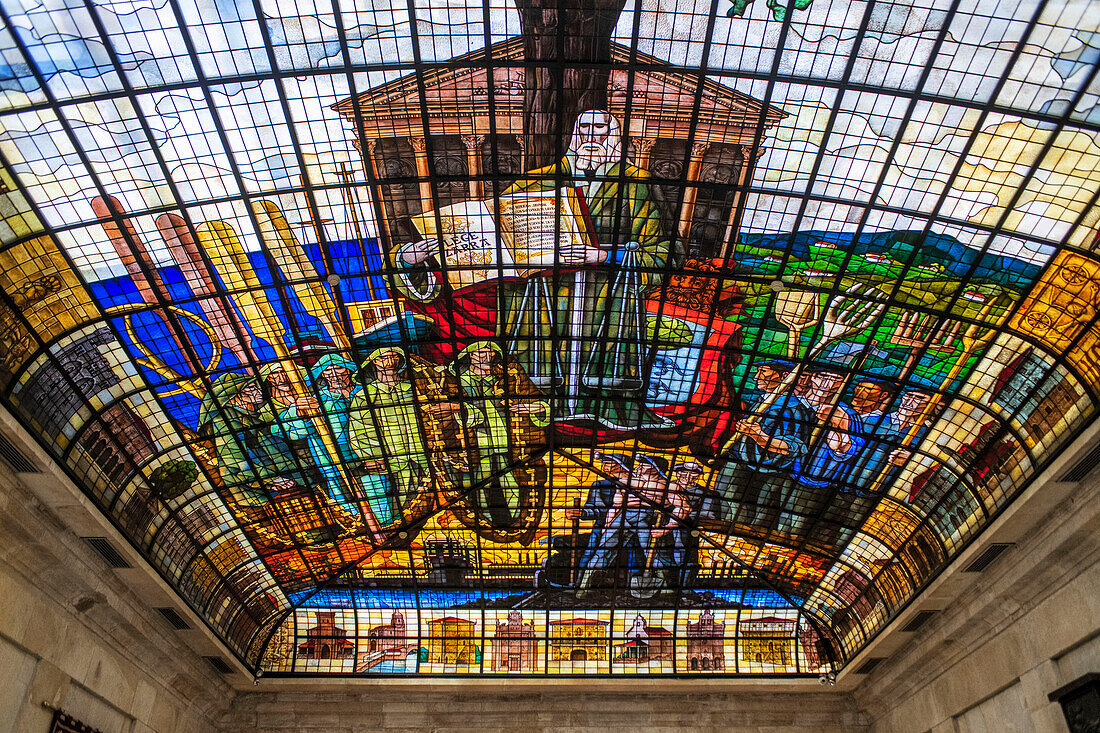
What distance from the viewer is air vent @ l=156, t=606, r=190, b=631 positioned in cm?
3519

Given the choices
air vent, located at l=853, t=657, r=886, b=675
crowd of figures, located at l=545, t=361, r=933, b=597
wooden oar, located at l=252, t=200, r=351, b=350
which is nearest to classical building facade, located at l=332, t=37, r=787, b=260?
wooden oar, located at l=252, t=200, r=351, b=350

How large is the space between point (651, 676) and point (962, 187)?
97.3ft

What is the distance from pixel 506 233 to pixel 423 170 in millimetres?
3540

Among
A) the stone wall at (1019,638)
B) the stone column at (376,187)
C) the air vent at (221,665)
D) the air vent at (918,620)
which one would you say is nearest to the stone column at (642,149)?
the stone column at (376,187)

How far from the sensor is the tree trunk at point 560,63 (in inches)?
879

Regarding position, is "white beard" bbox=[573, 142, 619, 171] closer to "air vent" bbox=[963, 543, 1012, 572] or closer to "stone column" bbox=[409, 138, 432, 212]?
"stone column" bbox=[409, 138, 432, 212]

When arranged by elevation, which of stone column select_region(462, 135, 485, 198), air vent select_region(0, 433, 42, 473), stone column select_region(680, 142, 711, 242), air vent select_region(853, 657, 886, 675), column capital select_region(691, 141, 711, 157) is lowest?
air vent select_region(0, 433, 42, 473)

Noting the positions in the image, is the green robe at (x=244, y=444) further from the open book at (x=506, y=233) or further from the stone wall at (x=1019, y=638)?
the stone wall at (x=1019, y=638)

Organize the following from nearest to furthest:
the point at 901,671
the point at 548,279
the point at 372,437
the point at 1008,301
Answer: the point at 1008,301
the point at 548,279
the point at 372,437
the point at 901,671

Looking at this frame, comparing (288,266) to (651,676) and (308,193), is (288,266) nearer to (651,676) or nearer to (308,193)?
(308,193)

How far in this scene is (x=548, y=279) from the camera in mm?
29625

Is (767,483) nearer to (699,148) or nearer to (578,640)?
(578,640)

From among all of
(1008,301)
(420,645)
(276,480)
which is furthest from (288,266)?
(420,645)

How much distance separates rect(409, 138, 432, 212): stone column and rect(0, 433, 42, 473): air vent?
42.2 ft
